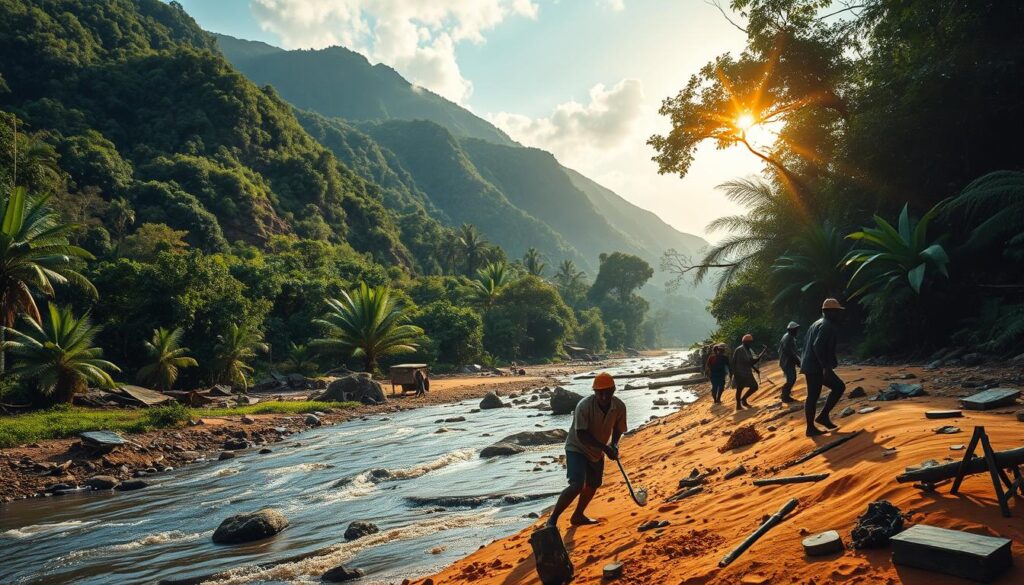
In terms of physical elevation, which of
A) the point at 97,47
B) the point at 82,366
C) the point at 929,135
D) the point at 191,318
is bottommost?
the point at 82,366

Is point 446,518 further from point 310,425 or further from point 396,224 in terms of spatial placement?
point 396,224

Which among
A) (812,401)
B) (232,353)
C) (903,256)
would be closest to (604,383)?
(812,401)

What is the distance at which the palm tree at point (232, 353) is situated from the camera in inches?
1123

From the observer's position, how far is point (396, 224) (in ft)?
341

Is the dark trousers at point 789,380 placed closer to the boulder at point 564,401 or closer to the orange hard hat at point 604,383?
the orange hard hat at point 604,383

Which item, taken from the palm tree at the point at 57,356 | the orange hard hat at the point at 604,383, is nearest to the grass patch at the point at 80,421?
the palm tree at the point at 57,356

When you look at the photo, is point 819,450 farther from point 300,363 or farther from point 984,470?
point 300,363

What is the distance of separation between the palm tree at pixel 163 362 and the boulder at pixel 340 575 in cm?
2151

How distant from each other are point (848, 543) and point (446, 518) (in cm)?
604

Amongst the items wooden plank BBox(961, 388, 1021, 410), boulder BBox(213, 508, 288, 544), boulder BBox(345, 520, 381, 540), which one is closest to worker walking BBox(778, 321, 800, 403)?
wooden plank BBox(961, 388, 1021, 410)

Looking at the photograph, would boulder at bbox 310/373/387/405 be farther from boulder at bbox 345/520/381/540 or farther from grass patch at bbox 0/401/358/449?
boulder at bbox 345/520/381/540

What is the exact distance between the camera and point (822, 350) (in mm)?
7812

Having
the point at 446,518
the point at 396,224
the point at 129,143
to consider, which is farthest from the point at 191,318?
the point at 396,224

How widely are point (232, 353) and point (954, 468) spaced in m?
30.5
